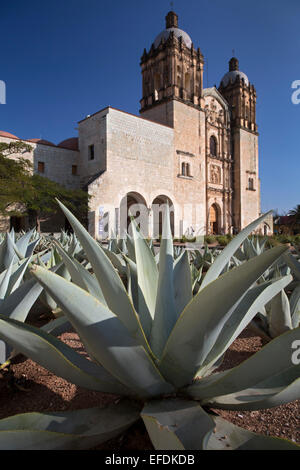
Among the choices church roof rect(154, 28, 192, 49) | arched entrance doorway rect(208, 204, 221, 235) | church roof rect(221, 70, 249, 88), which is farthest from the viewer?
church roof rect(221, 70, 249, 88)

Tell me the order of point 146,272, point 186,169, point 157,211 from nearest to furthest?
point 146,272 → point 157,211 → point 186,169

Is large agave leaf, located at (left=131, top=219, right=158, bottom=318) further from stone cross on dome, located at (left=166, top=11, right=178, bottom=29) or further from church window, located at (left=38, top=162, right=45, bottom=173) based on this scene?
stone cross on dome, located at (left=166, top=11, right=178, bottom=29)

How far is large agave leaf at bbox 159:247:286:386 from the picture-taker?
56cm

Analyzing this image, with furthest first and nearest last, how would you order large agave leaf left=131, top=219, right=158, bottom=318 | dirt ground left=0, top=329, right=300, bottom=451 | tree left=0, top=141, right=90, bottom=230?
tree left=0, top=141, right=90, bottom=230, large agave leaf left=131, top=219, right=158, bottom=318, dirt ground left=0, top=329, right=300, bottom=451

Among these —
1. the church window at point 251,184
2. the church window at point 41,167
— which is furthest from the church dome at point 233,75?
the church window at point 41,167

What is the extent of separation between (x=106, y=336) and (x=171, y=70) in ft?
79.9

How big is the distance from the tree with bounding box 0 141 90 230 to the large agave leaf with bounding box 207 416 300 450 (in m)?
13.9

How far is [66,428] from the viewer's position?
0.67 m

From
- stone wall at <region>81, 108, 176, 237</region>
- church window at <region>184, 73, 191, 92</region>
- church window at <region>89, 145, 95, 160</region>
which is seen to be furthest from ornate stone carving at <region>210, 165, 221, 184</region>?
church window at <region>89, 145, 95, 160</region>

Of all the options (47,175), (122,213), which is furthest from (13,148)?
(122,213)

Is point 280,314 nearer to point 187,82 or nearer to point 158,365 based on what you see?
point 158,365

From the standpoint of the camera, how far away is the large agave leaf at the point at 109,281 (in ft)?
2.25

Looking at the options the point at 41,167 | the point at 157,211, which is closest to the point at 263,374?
the point at 41,167

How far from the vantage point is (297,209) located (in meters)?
30.6
